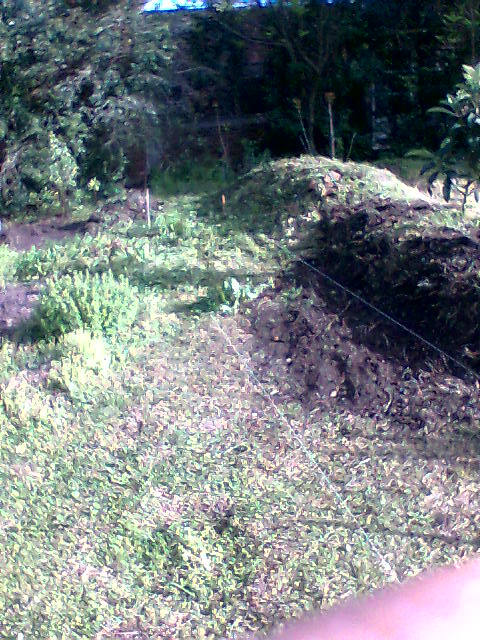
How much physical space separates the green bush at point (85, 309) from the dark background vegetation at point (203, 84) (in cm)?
498

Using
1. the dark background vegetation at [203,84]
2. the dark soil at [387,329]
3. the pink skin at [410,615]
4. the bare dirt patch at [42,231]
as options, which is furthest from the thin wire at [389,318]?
the dark background vegetation at [203,84]

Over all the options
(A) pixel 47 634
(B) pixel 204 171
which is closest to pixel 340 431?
(A) pixel 47 634

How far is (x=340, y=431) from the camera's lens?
4.43 metres

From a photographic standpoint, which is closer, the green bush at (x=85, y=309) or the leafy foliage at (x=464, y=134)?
the leafy foliage at (x=464, y=134)

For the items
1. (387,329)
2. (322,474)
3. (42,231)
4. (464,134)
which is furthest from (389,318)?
(42,231)

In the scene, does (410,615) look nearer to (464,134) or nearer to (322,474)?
(322,474)

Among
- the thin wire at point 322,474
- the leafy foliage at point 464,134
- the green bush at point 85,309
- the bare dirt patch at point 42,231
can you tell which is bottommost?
the bare dirt patch at point 42,231

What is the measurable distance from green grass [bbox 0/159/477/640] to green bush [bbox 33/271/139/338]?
0.14 feet

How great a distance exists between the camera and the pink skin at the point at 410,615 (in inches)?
116

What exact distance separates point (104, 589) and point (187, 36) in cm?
1167

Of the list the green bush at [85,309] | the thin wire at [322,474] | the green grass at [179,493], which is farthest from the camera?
the green bush at [85,309]

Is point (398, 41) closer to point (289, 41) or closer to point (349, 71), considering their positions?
point (349, 71)

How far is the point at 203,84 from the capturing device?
13742 mm

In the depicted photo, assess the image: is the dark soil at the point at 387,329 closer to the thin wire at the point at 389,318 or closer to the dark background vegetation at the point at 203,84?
the thin wire at the point at 389,318
